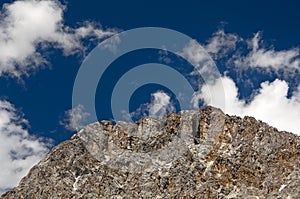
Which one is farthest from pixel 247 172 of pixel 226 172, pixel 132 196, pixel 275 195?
pixel 132 196

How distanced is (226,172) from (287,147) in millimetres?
22005

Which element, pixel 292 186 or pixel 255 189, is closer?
pixel 292 186

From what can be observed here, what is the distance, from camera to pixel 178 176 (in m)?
200

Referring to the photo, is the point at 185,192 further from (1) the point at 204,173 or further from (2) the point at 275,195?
(2) the point at 275,195

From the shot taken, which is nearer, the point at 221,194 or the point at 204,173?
the point at 221,194

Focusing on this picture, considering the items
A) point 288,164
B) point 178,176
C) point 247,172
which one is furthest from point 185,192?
point 288,164

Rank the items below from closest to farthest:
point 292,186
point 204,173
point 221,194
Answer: point 292,186, point 221,194, point 204,173

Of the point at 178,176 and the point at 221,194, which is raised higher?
the point at 178,176

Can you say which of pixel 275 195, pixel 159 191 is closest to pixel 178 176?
pixel 159 191

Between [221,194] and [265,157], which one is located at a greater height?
[265,157]

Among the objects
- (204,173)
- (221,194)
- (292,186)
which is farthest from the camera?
(204,173)

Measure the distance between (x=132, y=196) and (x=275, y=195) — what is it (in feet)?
158

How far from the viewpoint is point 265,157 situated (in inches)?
7835

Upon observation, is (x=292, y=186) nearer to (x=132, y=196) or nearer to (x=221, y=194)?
(x=221, y=194)
